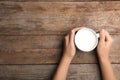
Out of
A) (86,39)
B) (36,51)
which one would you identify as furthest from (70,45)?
(36,51)

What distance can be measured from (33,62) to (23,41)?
12 centimetres

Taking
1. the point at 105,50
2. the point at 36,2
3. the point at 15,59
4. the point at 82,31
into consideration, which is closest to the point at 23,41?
the point at 15,59

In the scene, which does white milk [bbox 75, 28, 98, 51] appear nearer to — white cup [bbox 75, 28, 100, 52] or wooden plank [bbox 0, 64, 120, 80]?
white cup [bbox 75, 28, 100, 52]

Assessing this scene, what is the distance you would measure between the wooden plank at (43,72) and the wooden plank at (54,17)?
0.18 metres

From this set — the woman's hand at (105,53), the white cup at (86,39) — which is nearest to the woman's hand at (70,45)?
the white cup at (86,39)

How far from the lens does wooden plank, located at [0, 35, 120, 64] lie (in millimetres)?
1309

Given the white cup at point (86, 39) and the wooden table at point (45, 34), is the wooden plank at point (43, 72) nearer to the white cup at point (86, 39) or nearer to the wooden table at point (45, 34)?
the wooden table at point (45, 34)

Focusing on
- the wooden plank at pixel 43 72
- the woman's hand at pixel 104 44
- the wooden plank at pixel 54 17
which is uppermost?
the wooden plank at pixel 54 17

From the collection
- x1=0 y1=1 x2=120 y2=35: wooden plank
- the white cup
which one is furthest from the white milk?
x1=0 y1=1 x2=120 y2=35: wooden plank

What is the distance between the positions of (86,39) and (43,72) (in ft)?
0.94

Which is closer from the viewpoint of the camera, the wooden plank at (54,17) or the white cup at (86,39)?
the white cup at (86,39)

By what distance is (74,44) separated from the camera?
126 centimetres

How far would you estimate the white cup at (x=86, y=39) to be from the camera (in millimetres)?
1222

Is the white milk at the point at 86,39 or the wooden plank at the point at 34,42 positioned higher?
the white milk at the point at 86,39
